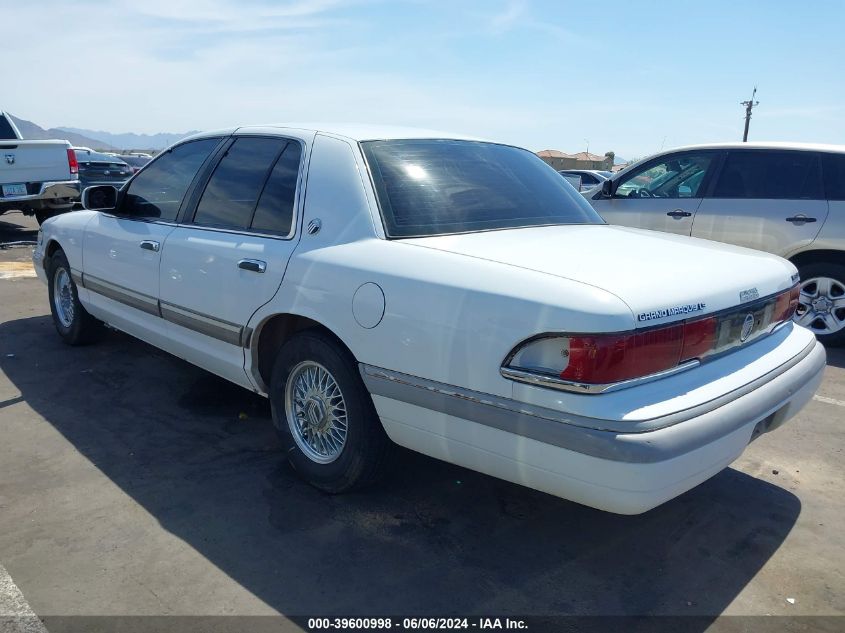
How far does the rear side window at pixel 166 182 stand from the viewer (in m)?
4.23

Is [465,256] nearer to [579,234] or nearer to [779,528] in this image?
[579,234]

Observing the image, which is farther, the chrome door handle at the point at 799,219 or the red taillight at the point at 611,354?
the chrome door handle at the point at 799,219

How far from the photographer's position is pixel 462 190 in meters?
3.35

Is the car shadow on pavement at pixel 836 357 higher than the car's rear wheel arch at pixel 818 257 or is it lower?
lower

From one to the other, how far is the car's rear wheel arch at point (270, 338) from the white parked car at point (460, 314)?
1cm

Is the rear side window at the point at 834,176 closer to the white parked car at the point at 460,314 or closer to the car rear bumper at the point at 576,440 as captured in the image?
the white parked car at the point at 460,314

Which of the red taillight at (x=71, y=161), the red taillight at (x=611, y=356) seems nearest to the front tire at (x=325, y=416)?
the red taillight at (x=611, y=356)

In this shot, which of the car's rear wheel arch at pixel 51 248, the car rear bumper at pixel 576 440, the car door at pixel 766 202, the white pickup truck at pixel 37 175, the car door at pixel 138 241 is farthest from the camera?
the white pickup truck at pixel 37 175

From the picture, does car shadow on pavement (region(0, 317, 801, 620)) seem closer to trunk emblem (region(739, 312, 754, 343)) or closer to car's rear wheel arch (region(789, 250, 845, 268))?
trunk emblem (region(739, 312, 754, 343))

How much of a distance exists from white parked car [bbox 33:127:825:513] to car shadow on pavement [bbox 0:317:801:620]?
0.31 m

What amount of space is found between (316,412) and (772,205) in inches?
194

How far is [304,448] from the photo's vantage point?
135 inches

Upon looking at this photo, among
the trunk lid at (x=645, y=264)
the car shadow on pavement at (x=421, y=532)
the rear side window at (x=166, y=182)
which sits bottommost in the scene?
the car shadow on pavement at (x=421, y=532)

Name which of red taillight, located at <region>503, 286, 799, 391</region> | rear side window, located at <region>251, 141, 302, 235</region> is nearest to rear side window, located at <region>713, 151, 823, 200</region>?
red taillight, located at <region>503, 286, 799, 391</region>
